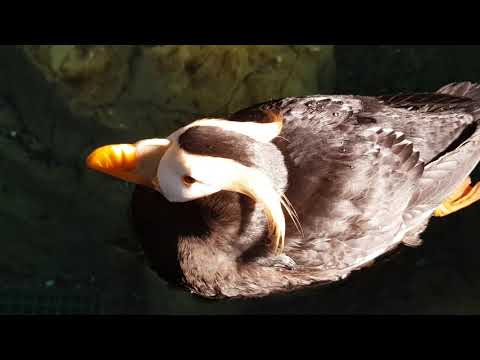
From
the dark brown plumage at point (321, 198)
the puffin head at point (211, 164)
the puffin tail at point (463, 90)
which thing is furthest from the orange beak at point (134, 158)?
the puffin tail at point (463, 90)

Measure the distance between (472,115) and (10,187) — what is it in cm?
202

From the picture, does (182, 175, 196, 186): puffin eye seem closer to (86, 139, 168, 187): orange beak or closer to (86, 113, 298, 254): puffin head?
(86, 113, 298, 254): puffin head

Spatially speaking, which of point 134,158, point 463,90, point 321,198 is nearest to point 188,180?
point 134,158

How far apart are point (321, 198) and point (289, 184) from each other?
0.38 feet

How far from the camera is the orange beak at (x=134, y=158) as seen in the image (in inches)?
65.3

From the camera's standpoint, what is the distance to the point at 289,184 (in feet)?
5.63

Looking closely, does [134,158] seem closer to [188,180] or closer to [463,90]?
[188,180]

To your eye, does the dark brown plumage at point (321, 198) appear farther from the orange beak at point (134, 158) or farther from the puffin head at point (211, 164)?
the orange beak at point (134, 158)

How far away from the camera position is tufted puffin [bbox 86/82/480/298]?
1544 mm

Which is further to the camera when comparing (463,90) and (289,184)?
(463,90)

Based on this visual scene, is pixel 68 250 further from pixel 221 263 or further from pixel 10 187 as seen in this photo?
pixel 221 263

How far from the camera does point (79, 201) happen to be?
8.54 ft

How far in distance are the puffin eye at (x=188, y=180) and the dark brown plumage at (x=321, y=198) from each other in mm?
134

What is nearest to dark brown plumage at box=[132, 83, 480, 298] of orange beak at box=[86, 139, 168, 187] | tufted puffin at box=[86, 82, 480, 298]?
tufted puffin at box=[86, 82, 480, 298]
